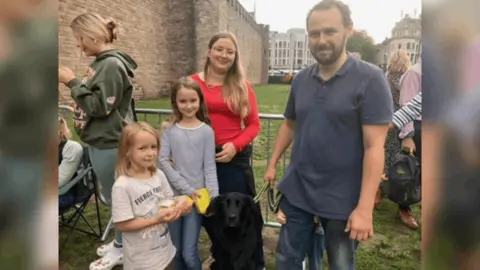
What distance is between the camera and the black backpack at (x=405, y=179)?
8.36 ft

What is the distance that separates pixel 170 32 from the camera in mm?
15141

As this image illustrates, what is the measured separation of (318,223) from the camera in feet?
5.05

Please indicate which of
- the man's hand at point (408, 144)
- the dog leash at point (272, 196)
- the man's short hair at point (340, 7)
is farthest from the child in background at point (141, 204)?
the man's hand at point (408, 144)

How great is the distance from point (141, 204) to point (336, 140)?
0.84m

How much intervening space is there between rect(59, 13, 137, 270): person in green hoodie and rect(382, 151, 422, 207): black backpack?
5.49 feet

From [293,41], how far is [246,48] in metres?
11.6

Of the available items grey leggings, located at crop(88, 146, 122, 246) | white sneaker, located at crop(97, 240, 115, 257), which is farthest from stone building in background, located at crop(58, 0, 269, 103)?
grey leggings, located at crop(88, 146, 122, 246)

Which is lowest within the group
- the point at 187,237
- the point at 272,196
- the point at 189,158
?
the point at 187,237

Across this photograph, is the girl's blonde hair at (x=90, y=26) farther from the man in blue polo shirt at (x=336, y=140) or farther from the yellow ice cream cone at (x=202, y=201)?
the man in blue polo shirt at (x=336, y=140)

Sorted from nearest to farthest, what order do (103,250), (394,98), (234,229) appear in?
(234,229)
(103,250)
(394,98)

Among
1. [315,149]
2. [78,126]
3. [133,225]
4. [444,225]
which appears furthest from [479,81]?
[78,126]

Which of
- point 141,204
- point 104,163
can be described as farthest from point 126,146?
point 104,163

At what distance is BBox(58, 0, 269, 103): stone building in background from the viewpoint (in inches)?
470

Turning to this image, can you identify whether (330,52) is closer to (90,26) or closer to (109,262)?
(90,26)
